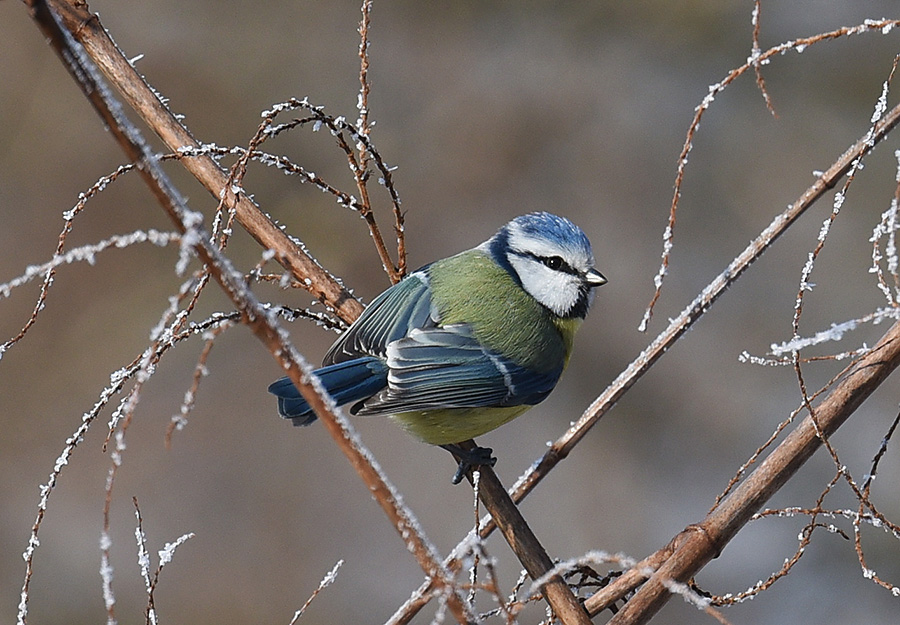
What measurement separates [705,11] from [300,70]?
135cm

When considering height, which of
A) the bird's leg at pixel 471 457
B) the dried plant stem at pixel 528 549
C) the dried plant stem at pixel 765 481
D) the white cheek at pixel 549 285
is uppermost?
the white cheek at pixel 549 285

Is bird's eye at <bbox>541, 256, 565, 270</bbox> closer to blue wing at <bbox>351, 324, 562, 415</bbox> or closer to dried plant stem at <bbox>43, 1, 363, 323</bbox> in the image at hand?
blue wing at <bbox>351, 324, 562, 415</bbox>

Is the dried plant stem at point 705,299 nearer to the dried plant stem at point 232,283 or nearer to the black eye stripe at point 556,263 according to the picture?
the dried plant stem at point 232,283

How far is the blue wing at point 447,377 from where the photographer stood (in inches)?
50.4

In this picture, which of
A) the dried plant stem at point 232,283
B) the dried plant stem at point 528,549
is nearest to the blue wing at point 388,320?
the dried plant stem at point 528,549

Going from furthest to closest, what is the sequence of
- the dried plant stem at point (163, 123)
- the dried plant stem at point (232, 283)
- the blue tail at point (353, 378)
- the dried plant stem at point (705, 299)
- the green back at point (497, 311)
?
the green back at point (497, 311), the blue tail at point (353, 378), the dried plant stem at point (163, 123), the dried plant stem at point (705, 299), the dried plant stem at point (232, 283)

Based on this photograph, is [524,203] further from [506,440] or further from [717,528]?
[717,528]

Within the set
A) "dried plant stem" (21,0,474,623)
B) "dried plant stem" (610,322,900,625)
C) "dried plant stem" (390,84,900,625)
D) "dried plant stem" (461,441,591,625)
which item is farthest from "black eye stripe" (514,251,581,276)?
"dried plant stem" (21,0,474,623)

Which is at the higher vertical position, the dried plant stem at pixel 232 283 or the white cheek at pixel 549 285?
the white cheek at pixel 549 285

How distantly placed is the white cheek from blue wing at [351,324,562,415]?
0.40 ft

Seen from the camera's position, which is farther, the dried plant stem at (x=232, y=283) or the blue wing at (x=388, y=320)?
the blue wing at (x=388, y=320)

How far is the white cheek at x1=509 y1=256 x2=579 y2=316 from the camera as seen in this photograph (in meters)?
1.43

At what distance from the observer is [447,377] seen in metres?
1.32

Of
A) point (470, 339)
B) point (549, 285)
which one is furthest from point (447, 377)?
point (549, 285)
